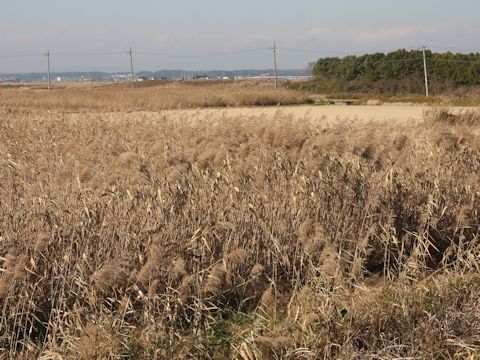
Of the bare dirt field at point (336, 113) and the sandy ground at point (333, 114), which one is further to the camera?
the bare dirt field at point (336, 113)

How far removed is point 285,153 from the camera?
5520 mm

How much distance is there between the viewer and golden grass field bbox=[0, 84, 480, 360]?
10.6 ft

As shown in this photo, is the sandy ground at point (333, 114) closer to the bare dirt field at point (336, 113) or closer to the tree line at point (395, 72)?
the bare dirt field at point (336, 113)

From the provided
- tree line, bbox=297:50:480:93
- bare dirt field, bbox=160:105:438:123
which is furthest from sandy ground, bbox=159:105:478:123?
tree line, bbox=297:50:480:93

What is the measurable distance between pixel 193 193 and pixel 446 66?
3558 cm

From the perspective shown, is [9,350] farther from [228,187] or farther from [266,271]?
[228,187]

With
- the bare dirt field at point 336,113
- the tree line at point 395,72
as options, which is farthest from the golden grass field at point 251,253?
the tree line at point 395,72

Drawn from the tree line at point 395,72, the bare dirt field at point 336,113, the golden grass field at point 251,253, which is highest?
the tree line at point 395,72

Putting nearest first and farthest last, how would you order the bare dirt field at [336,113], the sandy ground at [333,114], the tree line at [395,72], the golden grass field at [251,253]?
the golden grass field at [251,253] < the sandy ground at [333,114] < the bare dirt field at [336,113] < the tree line at [395,72]

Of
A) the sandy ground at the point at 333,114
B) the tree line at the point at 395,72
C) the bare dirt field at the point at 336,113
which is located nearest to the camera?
the sandy ground at the point at 333,114

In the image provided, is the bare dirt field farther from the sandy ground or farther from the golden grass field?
the golden grass field

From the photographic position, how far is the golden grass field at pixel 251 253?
10.6 feet

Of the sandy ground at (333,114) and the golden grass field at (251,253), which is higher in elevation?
the sandy ground at (333,114)

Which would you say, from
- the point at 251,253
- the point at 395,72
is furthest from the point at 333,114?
the point at 395,72
